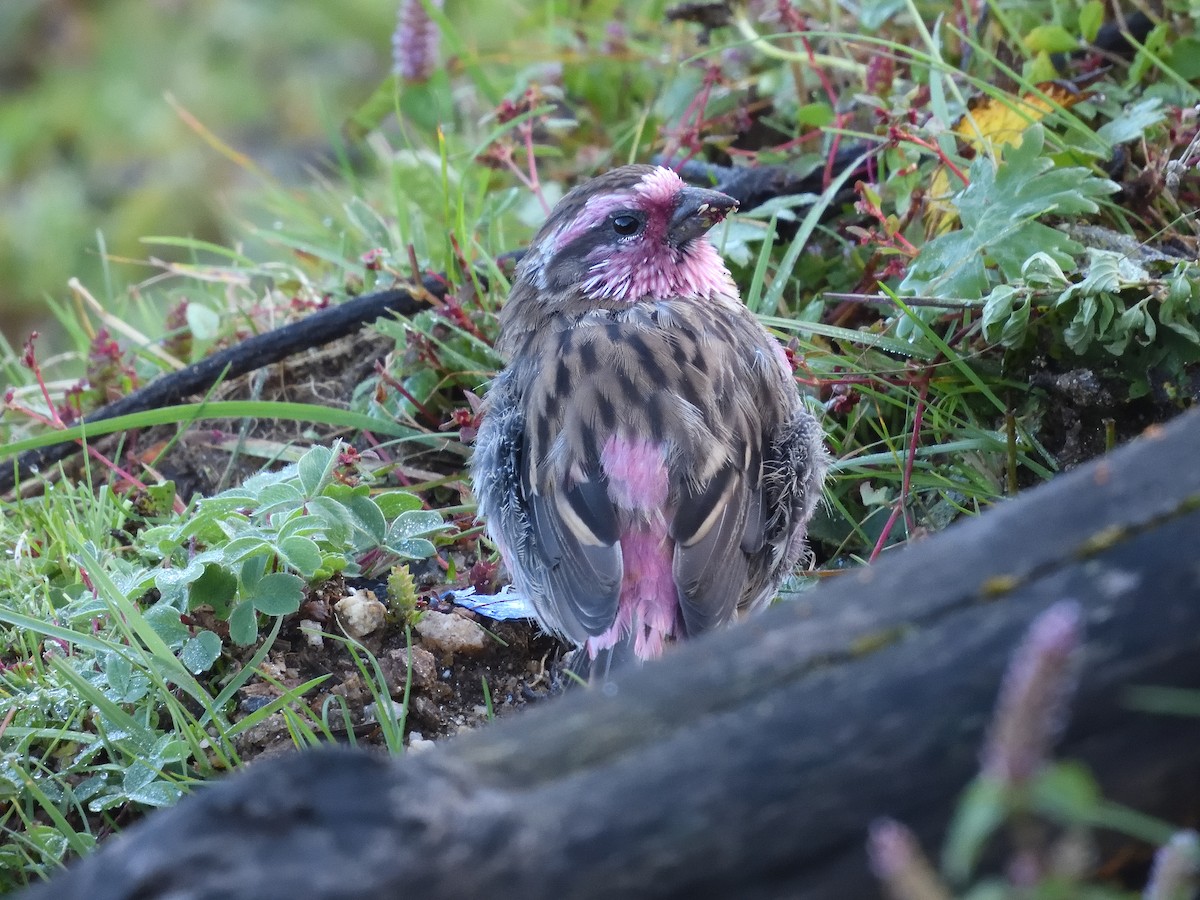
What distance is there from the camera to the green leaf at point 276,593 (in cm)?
313

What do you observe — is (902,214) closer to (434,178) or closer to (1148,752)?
(434,178)

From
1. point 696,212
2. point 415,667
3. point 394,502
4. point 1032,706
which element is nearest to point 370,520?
point 394,502

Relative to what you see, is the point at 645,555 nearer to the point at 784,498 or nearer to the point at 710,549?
the point at 710,549

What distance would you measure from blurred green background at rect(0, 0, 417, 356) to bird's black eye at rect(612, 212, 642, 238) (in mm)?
4559

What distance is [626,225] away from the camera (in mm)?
3734

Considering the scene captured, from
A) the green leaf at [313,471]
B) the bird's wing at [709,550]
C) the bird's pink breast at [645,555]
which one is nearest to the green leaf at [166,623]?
the green leaf at [313,471]

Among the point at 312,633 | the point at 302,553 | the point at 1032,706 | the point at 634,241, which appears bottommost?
the point at 312,633

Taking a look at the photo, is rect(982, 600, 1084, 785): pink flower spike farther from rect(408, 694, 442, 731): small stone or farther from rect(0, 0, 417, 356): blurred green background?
rect(0, 0, 417, 356): blurred green background

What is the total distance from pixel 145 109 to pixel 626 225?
6.04 meters

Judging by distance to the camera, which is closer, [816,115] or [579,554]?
[579,554]

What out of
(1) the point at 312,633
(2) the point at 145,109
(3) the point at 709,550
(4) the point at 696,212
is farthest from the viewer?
(2) the point at 145,109

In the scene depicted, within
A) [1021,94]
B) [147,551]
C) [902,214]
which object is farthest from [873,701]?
[1021,94]

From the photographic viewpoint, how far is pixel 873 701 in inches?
61.2

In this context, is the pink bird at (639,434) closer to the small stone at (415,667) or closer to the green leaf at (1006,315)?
the small stone at (415,667)
